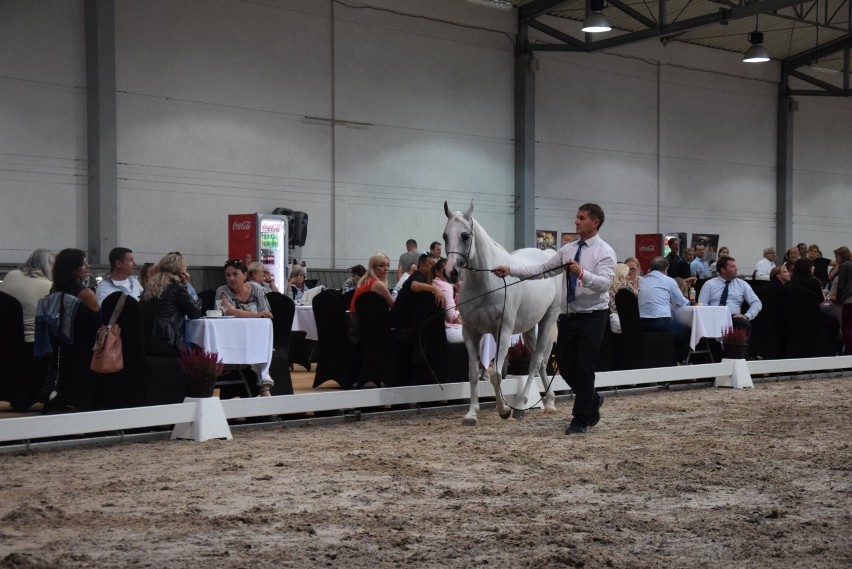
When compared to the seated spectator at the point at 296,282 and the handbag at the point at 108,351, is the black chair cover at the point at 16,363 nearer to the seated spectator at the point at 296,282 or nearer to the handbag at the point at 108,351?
the handbag at the point at 108,351

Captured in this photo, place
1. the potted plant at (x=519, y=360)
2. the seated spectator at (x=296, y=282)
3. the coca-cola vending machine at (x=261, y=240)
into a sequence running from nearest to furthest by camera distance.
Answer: the potted plant at (x=519, y=360)
the seated spectator at (x=296, y=282)
the coca-cola vending machine at (x=261, y=240)

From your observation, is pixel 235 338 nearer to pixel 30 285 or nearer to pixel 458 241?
pixel 30 285

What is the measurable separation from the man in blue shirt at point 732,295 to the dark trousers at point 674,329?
0.79 metres

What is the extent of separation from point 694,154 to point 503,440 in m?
19.2

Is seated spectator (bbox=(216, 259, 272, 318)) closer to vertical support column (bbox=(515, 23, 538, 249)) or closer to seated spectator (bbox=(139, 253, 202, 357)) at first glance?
seated spectator (bbox=(139, 253, 202, 357))

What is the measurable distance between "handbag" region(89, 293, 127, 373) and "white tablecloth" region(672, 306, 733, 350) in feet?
21.1

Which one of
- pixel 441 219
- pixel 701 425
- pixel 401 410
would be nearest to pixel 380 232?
pixel 441 219

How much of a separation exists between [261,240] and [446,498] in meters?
12.2

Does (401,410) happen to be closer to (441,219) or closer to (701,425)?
(701,425)

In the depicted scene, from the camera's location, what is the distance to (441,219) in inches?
809

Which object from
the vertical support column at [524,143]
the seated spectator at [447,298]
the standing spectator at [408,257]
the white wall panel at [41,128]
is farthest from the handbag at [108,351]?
the vertical support column at [524,143]

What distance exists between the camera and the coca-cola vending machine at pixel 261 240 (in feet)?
55.1

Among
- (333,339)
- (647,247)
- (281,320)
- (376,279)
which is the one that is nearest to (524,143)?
(647,247)

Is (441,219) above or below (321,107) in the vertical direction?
below
